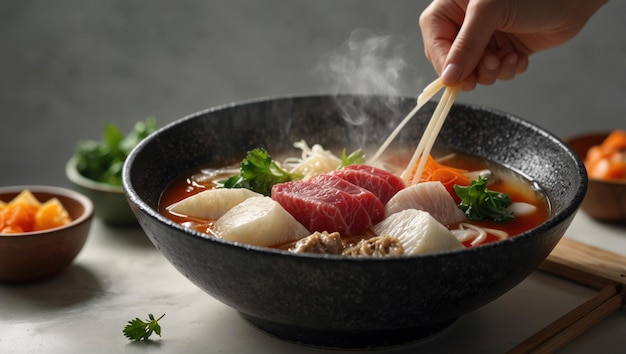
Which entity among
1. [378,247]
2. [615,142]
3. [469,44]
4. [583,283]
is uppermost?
[469,44]

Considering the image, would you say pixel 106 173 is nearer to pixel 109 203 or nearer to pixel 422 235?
pixel 109 203

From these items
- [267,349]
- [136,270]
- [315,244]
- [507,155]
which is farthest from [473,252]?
[136,270]

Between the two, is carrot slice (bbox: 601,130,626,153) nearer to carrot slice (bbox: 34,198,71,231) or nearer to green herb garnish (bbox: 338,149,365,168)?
green herb garnish (bbox: 338,149,365,168)

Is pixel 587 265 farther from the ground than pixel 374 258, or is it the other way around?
pixel 374 258

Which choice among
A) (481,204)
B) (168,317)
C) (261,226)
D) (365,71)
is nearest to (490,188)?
(481,204)

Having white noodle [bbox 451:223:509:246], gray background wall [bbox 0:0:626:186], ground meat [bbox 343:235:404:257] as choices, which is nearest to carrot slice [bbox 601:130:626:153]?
white noodle [bbox 451:223:509:246]

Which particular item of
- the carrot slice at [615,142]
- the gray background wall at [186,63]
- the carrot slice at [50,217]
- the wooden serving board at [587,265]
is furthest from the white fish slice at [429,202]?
the gray background wall at [186,63]

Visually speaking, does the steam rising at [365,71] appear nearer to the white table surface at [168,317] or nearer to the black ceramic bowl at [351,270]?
the black ceramic bowl at [351,270]
